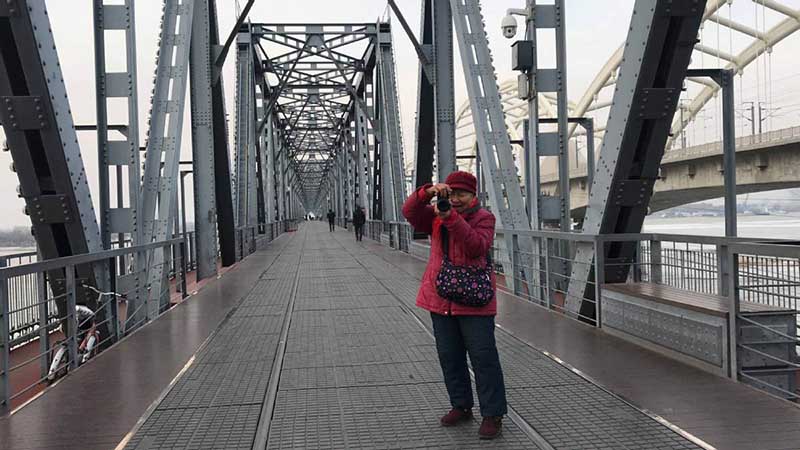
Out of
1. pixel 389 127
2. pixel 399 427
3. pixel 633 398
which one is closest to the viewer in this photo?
pixel 399 427

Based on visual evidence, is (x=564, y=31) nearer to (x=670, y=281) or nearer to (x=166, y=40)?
(x=670, y=281)

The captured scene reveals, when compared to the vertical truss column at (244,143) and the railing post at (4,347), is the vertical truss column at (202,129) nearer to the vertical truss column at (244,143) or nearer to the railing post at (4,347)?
the vertical truss column at (244,143)

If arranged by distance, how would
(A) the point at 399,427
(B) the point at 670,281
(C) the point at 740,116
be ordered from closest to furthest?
(A) the point at 399,427
(B) the point at 670,281
(C) the point at 740,116

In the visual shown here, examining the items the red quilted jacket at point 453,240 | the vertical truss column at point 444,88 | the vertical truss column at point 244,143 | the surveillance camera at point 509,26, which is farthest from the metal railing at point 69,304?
the vertical truss column at point 244,143

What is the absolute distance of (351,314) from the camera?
977cm

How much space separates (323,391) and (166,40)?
7.69 metres

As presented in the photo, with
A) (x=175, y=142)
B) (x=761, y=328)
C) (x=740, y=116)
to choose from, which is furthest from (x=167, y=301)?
(x=740, y=116)

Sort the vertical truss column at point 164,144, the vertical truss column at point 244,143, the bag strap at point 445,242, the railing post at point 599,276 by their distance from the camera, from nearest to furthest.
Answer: the bag strap at point 445,242, the railing post at point 599,276, the vertical truss column at point 164,144, the vertical truss column at point 244,143

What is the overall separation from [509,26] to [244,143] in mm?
13804

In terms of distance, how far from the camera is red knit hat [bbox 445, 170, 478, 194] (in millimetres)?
4434

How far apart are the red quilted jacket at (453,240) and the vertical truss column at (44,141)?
12.6 ft

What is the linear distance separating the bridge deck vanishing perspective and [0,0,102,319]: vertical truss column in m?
1.27

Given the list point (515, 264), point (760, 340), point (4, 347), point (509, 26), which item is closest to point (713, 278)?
point (515, 264)

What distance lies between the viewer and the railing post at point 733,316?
5.31 meters
